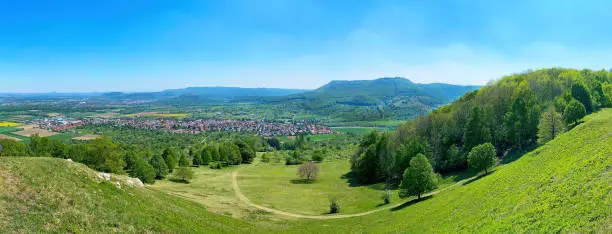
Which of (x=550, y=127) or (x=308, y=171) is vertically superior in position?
(x=550, y=127)

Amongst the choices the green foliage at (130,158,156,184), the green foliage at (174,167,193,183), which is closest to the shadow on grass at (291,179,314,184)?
the green foliage at (174,167,193,183)

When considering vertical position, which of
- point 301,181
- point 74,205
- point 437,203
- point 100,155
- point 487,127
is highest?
point 487,127

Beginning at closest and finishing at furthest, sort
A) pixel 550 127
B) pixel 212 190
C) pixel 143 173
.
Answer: pixel 550 127, pixel 212 190, pixel 143 173

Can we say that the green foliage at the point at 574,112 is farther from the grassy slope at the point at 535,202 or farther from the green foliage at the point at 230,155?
the green foliage at the point at 230,155

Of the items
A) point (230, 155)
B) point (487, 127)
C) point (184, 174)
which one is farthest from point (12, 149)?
point (487, 127)

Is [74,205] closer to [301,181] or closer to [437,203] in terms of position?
[437,203]

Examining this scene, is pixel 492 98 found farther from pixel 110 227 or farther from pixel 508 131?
pixel 110 227
